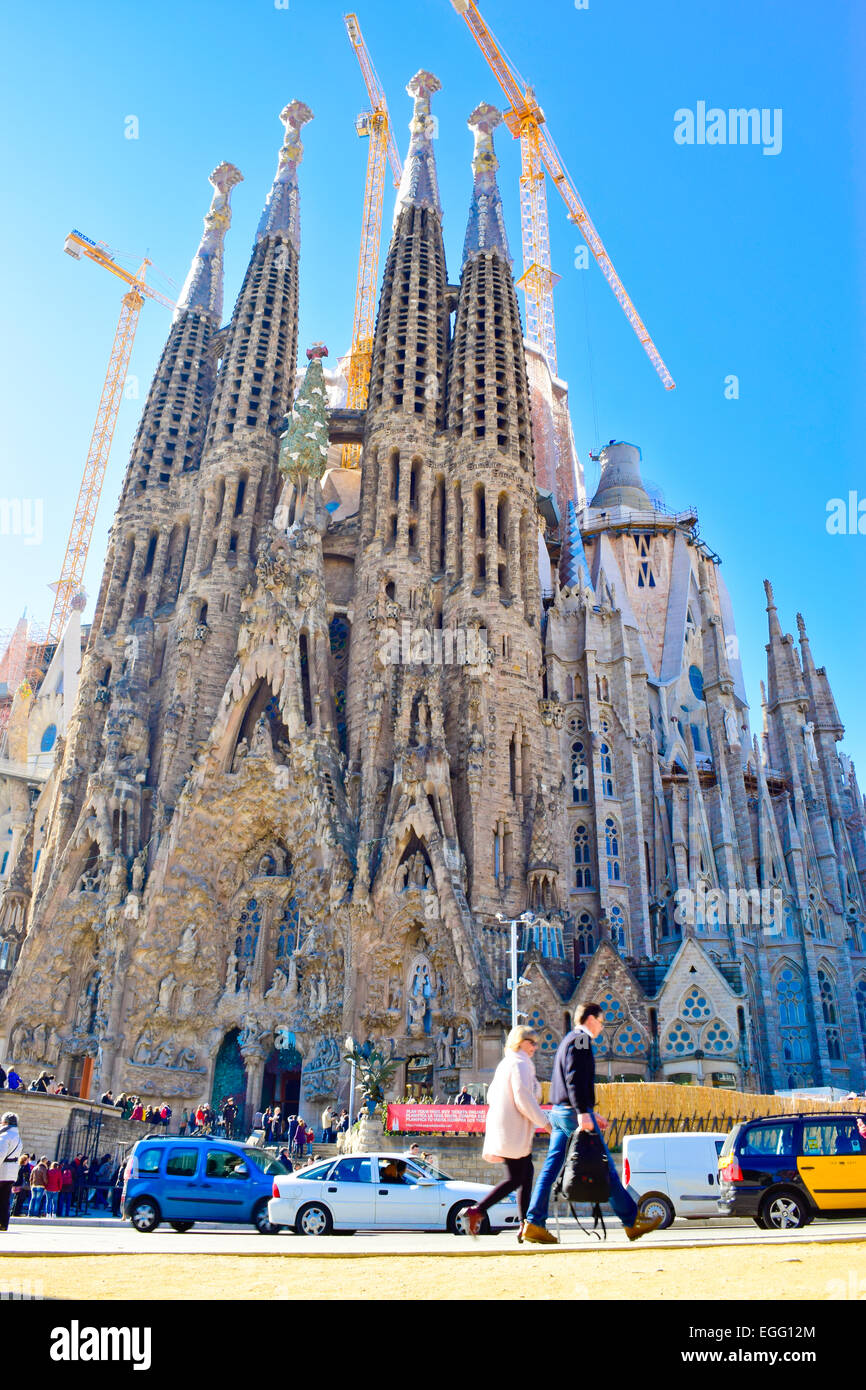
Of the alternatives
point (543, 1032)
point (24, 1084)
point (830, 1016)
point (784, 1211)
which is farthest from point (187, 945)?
point (784, 1211)

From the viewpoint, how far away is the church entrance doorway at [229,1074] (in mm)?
34375

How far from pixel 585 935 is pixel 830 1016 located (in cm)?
970

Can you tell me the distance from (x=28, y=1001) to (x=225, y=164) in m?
44.4

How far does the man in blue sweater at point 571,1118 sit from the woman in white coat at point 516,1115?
11 cm

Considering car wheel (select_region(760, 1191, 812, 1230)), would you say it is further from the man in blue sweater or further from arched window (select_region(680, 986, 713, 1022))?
arched window (select_region(680, 986, 713, 1022))

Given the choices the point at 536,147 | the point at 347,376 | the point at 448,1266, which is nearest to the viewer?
the point at 448,1266

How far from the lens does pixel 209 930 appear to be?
3575 cm

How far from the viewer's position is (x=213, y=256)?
54.2 metres

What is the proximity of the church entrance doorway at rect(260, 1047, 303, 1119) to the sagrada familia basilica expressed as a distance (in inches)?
4.0

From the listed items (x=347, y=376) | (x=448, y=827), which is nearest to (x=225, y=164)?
(x=347, y=376)

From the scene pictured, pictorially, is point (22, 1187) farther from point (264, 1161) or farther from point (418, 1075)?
point (418, 1075)

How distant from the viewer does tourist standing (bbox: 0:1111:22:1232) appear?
9.66 meters

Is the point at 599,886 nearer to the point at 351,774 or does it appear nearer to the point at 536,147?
the point at 351,774
